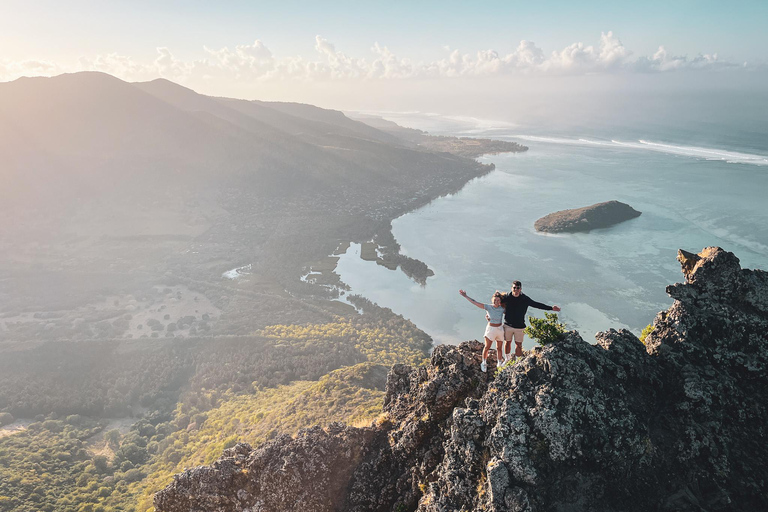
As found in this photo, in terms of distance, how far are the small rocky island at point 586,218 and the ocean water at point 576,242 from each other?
7.37 feet

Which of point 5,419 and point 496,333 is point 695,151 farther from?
point 5,419

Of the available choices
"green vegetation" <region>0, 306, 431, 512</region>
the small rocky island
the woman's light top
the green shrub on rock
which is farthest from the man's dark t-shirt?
the small rocky island

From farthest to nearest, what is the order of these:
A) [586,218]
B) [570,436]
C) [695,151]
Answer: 1. [695,151]
2. [586,218]
3. [570,436]

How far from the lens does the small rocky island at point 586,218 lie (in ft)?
291

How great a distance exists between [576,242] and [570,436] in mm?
80547

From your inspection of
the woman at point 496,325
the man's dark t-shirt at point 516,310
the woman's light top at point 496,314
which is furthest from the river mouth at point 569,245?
the woman's light top at point 496,314

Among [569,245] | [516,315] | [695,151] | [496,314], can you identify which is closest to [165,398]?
[496,314]

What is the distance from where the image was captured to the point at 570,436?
31.0ft

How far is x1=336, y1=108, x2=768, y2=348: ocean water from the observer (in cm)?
5969

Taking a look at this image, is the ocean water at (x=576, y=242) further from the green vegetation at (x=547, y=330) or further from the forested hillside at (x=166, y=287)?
the green vegetation at (x=547, y=330)

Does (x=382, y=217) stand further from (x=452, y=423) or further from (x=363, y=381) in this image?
(x=452, y=423)

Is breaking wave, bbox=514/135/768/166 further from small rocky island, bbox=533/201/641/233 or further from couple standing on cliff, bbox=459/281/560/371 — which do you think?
couple standing on cliff, bbox=459/281/560/371

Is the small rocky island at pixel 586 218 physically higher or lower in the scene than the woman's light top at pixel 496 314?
lower

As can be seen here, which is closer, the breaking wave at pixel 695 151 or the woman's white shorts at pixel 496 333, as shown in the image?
the woman's white shorts at pixel 496 333
